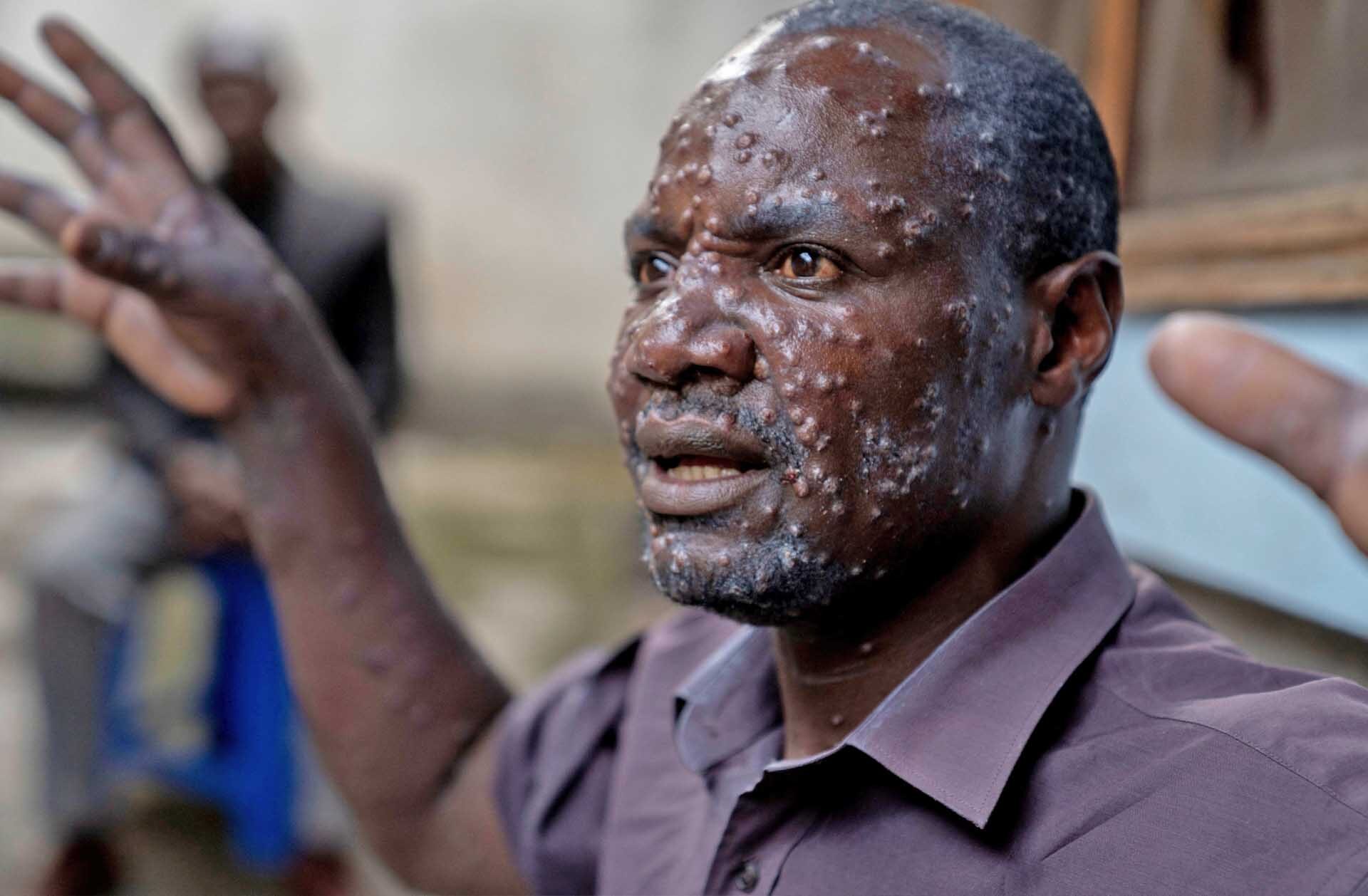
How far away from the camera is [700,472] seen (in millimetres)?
1070

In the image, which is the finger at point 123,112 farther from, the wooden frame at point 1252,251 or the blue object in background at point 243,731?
the blue object in background at point 243,731

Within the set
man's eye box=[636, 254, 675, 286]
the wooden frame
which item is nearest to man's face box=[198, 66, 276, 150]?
the wooden frame

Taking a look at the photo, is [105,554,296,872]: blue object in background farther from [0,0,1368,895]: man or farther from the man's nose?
the man's nose

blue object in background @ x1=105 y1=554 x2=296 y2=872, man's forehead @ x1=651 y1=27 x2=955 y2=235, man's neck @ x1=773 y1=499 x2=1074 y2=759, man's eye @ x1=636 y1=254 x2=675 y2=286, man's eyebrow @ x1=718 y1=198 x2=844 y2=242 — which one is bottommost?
blue object in background @ x1=105 y1=554 x2=296 y2=872

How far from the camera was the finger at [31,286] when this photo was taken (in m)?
1.46

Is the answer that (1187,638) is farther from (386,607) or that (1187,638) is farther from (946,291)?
(386,607)

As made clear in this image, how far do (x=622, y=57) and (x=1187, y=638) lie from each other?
5.81m

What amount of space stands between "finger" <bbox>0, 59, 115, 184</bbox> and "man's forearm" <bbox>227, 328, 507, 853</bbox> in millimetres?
323

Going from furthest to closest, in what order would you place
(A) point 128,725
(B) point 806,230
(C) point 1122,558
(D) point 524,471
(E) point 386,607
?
(D) point 524,471, (A) point 128,725, (E) point 386,607, (C) point 1122,558, (B) point 806,230

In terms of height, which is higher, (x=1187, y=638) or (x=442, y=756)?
(x=1187, y=638)

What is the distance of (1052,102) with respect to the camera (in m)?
1.11

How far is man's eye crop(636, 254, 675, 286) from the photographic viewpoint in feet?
3.82

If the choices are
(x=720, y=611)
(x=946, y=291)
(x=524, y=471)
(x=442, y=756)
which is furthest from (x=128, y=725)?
(x=524, y=471)

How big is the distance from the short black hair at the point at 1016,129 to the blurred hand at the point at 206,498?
6.87 feet
